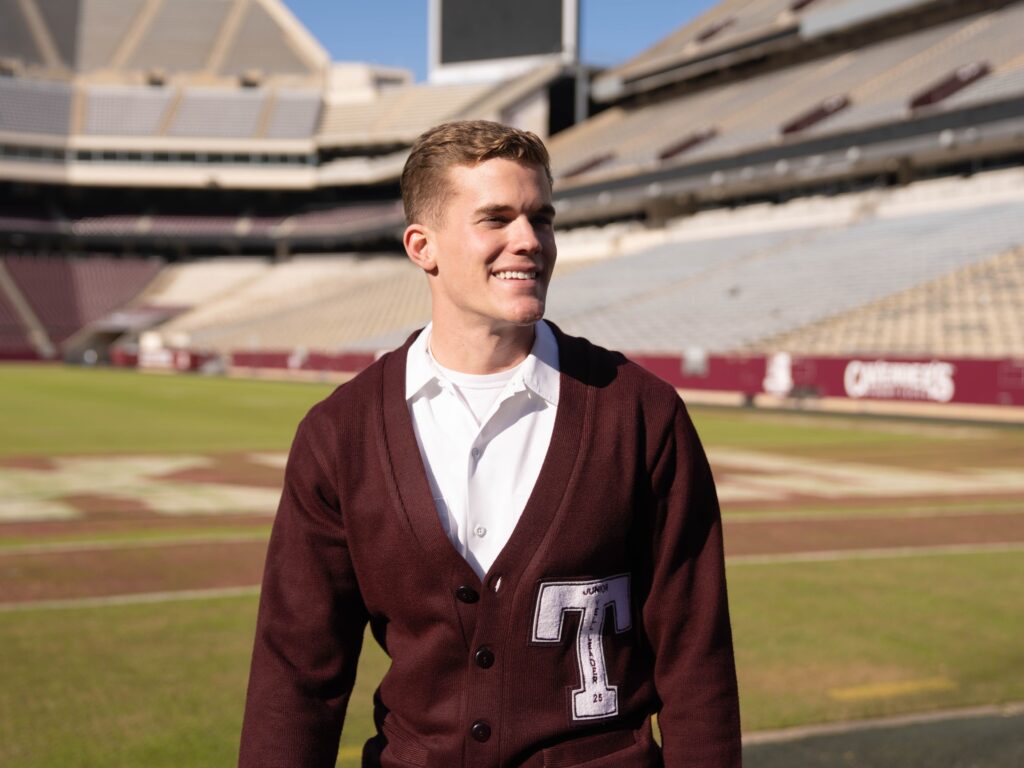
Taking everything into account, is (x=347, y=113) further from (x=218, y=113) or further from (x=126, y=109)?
(x=126, y=109)

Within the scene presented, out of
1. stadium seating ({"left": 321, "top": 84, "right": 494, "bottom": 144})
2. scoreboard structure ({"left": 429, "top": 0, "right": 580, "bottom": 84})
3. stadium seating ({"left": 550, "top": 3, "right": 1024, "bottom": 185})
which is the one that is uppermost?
scoreboard structure ({"left": 429, "top": 0, "right": 580, "bottom": 84})

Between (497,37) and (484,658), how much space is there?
7121 centimetres

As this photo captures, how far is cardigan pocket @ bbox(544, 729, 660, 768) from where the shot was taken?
231cm

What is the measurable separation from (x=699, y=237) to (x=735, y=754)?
49.4 meters

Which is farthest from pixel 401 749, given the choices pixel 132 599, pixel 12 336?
pixel 12 336

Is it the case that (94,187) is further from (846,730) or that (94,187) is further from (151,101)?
(846,730)

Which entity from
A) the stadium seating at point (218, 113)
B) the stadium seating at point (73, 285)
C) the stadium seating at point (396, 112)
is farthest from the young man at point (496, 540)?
the stadium seating at point (218, 113)

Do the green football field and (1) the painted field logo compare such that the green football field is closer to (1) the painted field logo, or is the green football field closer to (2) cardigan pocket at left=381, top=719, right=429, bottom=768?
(2) cardigan pocket at left=381, top=719, right=429, bottom=768

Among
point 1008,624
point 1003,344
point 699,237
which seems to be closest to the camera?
point 1008,624

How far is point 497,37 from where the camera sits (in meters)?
69.9

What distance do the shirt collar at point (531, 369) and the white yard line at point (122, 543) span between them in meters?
7.36

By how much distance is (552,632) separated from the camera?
7.59 feet

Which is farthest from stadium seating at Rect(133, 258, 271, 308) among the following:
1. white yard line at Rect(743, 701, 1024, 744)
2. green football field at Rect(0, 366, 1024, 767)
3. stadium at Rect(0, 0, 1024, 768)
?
white yard line at Rect(743, 701, 1024, 744)

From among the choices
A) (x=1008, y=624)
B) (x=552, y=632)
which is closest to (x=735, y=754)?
(x=552, y=632)
